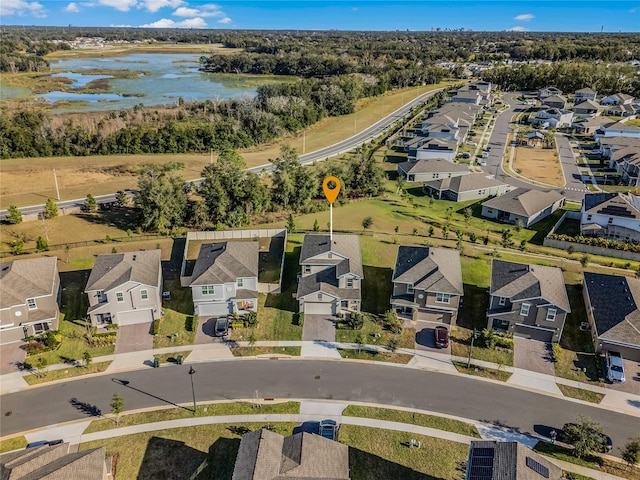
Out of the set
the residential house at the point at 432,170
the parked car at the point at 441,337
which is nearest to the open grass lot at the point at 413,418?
the parked car at the point at 441,337

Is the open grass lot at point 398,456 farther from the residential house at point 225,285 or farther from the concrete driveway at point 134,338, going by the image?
the concrete driveway at point 134,338

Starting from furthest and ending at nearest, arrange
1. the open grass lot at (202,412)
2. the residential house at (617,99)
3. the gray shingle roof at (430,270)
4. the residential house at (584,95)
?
the residential house at (584,95) < the residential house at (617,99) < the gray shingle roof at (430,270) < the open grass lot at (202,412)

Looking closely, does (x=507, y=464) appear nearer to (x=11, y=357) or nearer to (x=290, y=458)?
(x=290, y=458)

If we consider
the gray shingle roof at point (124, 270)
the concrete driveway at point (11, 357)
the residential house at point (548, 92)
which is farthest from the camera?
the residential house at point (548, 92)

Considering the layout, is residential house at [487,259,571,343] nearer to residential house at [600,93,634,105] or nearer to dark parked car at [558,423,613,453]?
dark parked car at [558,423,613,453]

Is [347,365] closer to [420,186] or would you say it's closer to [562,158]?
[420,186]

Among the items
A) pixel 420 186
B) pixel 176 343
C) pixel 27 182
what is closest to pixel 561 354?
pixel 176 343

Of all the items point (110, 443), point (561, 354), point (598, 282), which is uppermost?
point (598, 282)
